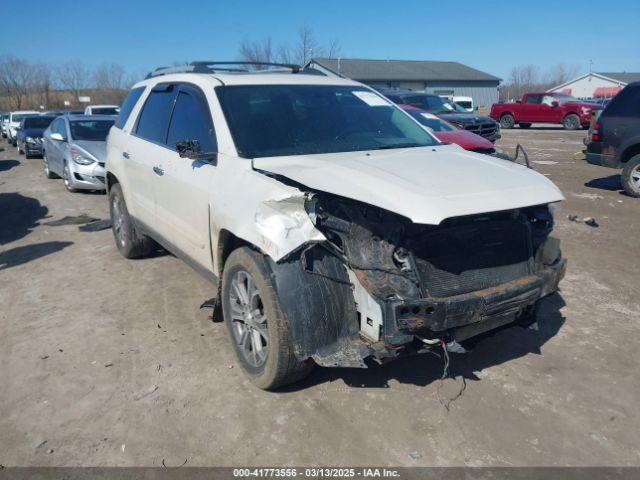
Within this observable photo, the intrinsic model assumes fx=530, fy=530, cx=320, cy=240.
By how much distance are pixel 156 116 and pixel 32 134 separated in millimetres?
16773

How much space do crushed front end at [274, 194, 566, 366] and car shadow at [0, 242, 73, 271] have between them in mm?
4821

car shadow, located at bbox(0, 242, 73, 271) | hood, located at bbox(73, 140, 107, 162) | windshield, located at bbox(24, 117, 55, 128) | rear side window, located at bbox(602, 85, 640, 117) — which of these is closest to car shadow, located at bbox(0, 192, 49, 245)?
car shadow, located at bbox(0, 242, 73, 271)

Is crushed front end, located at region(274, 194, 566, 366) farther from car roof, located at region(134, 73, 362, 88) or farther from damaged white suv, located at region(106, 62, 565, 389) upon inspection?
car roof, located at region(134, 73, 362, 88)

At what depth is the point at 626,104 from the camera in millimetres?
9688

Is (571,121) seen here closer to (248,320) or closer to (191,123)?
(191,123)

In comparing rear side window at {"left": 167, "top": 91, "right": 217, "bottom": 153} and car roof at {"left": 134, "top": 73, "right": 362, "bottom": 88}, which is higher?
car roof at {"left": 134, "top": 73, "right": 362, "bottom": 88}

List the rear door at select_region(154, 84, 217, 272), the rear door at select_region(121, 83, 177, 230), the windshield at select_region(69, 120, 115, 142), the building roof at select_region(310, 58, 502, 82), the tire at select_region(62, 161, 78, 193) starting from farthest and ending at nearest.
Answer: the building roof at select_region(310, 58, 502, 82) < the windshield at select_region(69, 120, 115, 142) < the tire at select_region(62, 161, 78, 193) < the rear door at select_region(121, 83, 177, 230) < the rear door at select_region(154, 84, 217, 272)

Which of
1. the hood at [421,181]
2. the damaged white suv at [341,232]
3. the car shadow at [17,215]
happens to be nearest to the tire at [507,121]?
the car shadow at [17,215]

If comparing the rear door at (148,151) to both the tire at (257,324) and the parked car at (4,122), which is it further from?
the parked car at (4,122)

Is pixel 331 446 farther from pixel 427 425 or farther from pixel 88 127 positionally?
pixel 88 127

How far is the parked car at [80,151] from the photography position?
1065 cm

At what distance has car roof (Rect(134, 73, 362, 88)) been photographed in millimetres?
4296

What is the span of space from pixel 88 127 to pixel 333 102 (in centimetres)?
926

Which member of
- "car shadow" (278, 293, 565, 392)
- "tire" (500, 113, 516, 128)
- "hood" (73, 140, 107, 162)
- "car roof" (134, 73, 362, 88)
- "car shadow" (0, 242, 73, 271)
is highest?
"car roof" (134, 73, 362, 88)
